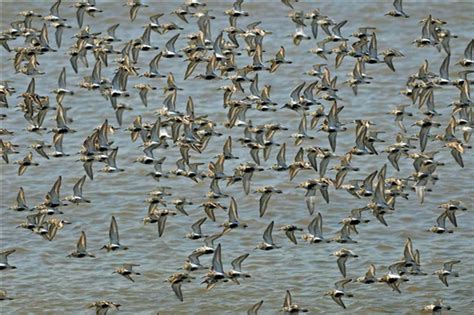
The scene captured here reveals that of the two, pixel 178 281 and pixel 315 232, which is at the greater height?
pixel 315 232

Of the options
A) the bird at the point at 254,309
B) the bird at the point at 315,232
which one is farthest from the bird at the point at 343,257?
the bird at the point at 254,309

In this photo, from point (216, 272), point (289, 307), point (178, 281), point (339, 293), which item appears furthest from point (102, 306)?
point (339, 293)

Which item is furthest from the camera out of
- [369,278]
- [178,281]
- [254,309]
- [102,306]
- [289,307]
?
[178,281]

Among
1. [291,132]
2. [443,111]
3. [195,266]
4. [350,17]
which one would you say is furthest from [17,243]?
[350,17]

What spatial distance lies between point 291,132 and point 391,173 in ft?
14.8

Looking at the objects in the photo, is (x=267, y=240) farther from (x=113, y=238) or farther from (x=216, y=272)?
(x=113, y=238)

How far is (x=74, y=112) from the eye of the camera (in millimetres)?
56875

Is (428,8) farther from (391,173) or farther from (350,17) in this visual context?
(391,173)

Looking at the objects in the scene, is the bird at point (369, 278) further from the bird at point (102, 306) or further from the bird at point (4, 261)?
the bird at point (4, 261)

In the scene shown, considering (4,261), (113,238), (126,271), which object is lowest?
(126,271)

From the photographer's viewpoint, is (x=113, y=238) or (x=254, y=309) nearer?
(x=254, y=309)

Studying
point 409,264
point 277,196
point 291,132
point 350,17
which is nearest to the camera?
point 409,264

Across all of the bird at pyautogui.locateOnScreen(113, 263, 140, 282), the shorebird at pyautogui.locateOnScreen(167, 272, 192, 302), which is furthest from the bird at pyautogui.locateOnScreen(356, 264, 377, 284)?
the bird at pyautogui.locateOnScreen(113, 263, 140, 282)

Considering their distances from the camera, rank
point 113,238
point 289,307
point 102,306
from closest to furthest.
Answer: point 289,307
point 102,306
point 113,238
